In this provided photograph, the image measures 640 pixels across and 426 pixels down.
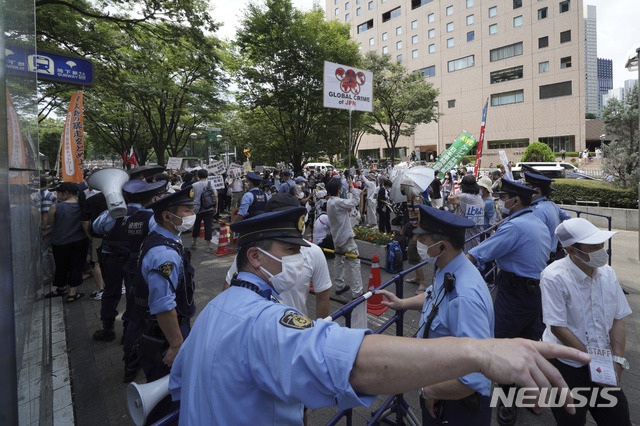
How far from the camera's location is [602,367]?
243 centimetres

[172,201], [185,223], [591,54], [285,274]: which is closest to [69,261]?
[185,223]

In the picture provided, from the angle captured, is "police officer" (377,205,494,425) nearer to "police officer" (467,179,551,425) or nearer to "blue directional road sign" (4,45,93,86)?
"police officer" (467,179,551,425)

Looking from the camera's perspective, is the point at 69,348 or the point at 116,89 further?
the point at 116,89

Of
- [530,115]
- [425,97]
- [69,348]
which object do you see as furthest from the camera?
[530,115]

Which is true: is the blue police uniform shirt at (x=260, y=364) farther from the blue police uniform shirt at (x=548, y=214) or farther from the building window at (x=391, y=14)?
the building window at (x=391, y=14)

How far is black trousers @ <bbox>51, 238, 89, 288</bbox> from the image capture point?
601 centimetres

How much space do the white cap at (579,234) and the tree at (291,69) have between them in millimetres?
16311

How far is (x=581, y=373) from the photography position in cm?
255

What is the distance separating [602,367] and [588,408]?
0.39m

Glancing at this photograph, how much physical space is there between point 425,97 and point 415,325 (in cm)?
2983

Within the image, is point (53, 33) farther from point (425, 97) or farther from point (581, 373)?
point (425, 97)

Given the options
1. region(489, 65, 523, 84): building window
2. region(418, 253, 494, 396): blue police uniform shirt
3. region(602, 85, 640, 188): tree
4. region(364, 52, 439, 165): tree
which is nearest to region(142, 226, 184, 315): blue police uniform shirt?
region(418, 253, 494, 396): blue police uniform shirt

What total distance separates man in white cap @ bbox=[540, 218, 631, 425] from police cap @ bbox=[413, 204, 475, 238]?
961 millimetres

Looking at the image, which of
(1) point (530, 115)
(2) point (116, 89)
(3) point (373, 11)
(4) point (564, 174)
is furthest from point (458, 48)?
(2) point (116, 89)
